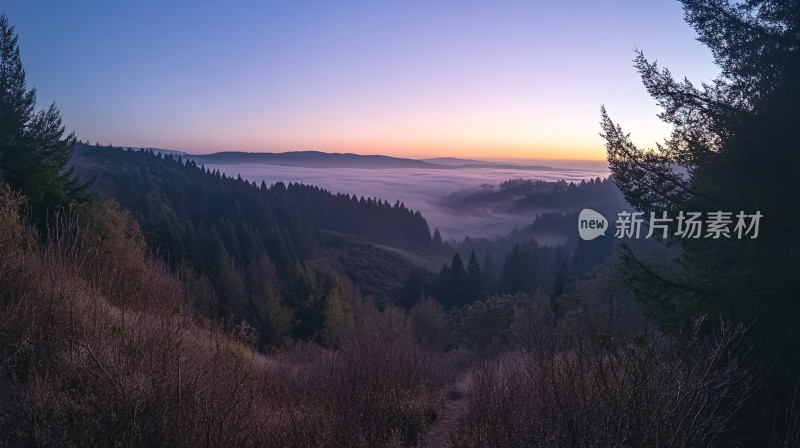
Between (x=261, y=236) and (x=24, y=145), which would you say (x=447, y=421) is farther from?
(x=261, y=236)

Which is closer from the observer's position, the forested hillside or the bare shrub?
the bare shrub

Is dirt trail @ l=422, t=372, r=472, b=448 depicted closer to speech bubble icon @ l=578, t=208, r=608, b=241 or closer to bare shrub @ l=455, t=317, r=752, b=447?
bare shrub @ l=455, t=317, r=752, b=447

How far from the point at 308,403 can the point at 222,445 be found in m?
2.23

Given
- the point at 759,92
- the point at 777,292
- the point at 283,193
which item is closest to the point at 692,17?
the point at 759,92

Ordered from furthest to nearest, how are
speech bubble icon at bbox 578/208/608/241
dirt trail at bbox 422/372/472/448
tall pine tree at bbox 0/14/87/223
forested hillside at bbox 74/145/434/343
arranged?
forested hillside at bbox 74/145/434/343
tall pine tree at bbox 0/14/87/223
speech bubble icon at bbox 578/208/608/241
dirt trail at bbox 422/372/472/448

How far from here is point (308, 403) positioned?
6.09 metres

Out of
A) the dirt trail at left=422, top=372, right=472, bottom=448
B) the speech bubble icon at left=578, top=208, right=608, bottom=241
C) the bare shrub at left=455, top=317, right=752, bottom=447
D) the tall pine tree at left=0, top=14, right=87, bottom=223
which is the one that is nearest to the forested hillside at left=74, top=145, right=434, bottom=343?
the tall pine tree at left=0, top=14, right=87, bottom=223

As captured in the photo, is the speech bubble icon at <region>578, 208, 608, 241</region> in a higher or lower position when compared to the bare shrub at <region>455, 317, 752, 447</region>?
higher

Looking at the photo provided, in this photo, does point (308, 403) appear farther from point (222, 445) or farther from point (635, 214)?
point (635, 214)

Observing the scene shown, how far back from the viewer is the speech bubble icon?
12883mm

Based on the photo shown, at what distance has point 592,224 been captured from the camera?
13.4m

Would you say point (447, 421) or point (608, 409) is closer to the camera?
point (608, 409)

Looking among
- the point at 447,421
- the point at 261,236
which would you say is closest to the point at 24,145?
the point at 447,421

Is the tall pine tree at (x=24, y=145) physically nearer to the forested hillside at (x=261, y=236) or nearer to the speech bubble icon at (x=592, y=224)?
the forested hillside at (x=261, y=236)
